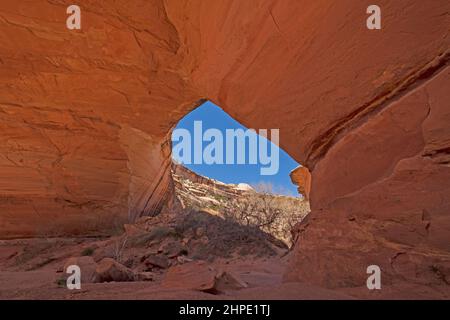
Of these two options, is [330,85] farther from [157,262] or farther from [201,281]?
[157,262]

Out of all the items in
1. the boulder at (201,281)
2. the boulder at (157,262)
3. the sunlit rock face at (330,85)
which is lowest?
the boulder at (157,262)

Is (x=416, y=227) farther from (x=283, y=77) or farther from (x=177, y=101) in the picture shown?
(x=177, y=101)

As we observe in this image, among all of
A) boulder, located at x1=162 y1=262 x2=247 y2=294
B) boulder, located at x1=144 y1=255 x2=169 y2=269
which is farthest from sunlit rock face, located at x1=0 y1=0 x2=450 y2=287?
boulder, located at x1=144 y1=255 x2=169 y2=269

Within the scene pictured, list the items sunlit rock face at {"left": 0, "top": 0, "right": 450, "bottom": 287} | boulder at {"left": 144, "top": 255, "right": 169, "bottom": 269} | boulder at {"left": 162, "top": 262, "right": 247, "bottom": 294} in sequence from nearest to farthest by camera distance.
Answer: sunlit rock face at {"left": 0, "top": 0, "right": 450, "bottom": 287} < boulder at {"left": 162, "top": 262, "right": 247, "bottom": 294} < boulder at {"left": 144, "top": 255, "right": 169, "bottom": 269}

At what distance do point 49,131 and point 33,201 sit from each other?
161cm

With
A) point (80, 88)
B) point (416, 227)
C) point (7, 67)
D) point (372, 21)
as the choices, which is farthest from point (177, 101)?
point (416, 227)

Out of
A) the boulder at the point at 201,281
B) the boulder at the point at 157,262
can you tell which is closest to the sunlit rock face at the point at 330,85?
the boulder at the point at 201,281

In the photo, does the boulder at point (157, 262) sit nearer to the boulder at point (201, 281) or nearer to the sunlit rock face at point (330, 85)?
the boulder at point (201, 281)

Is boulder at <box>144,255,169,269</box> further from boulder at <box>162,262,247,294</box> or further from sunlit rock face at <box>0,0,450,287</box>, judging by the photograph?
sunlit rock face at <box>0,0,450,287</box>

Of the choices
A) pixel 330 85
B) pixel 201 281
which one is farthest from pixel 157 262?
pixel 330 85

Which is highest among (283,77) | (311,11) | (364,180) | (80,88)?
(80,88)

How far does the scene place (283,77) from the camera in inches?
105

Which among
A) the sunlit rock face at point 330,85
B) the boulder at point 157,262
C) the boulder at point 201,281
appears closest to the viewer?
the sunlit rock face at point 330,85

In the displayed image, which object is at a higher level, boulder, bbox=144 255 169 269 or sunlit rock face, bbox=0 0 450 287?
sunlit rock face, bbox=0 0 450 287
